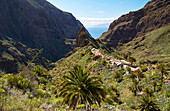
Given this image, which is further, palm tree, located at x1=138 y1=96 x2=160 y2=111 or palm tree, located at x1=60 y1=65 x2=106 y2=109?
palm tree, located at x1=138 y1=96 x2=160 y2=111

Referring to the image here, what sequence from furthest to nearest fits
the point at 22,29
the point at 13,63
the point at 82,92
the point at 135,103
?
the point at 22,29, the point at 13,63, the point at 135,103, the point at 82,92

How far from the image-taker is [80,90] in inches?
354

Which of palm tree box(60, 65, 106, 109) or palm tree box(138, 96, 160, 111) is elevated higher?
palm tree box(60, 65, 106, 109)

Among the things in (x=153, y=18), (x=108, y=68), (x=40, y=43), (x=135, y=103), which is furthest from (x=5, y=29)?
Result: (x=153, y=18)

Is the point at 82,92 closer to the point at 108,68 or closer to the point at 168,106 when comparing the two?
the point at 168,106

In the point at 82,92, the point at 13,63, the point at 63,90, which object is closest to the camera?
the point at 82,92

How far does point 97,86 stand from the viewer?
9.73m

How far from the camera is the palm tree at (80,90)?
8445 millimetres

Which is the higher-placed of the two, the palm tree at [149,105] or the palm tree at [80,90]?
the palm tree at [80,90]

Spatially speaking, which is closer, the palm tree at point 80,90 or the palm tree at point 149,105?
the palm tree at point 80,90

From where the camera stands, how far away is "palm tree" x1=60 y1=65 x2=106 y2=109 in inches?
332

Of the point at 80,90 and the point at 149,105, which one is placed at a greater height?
the point at 80,90

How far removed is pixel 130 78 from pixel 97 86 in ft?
43.7

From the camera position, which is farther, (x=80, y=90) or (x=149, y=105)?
(x=149, y=105)
